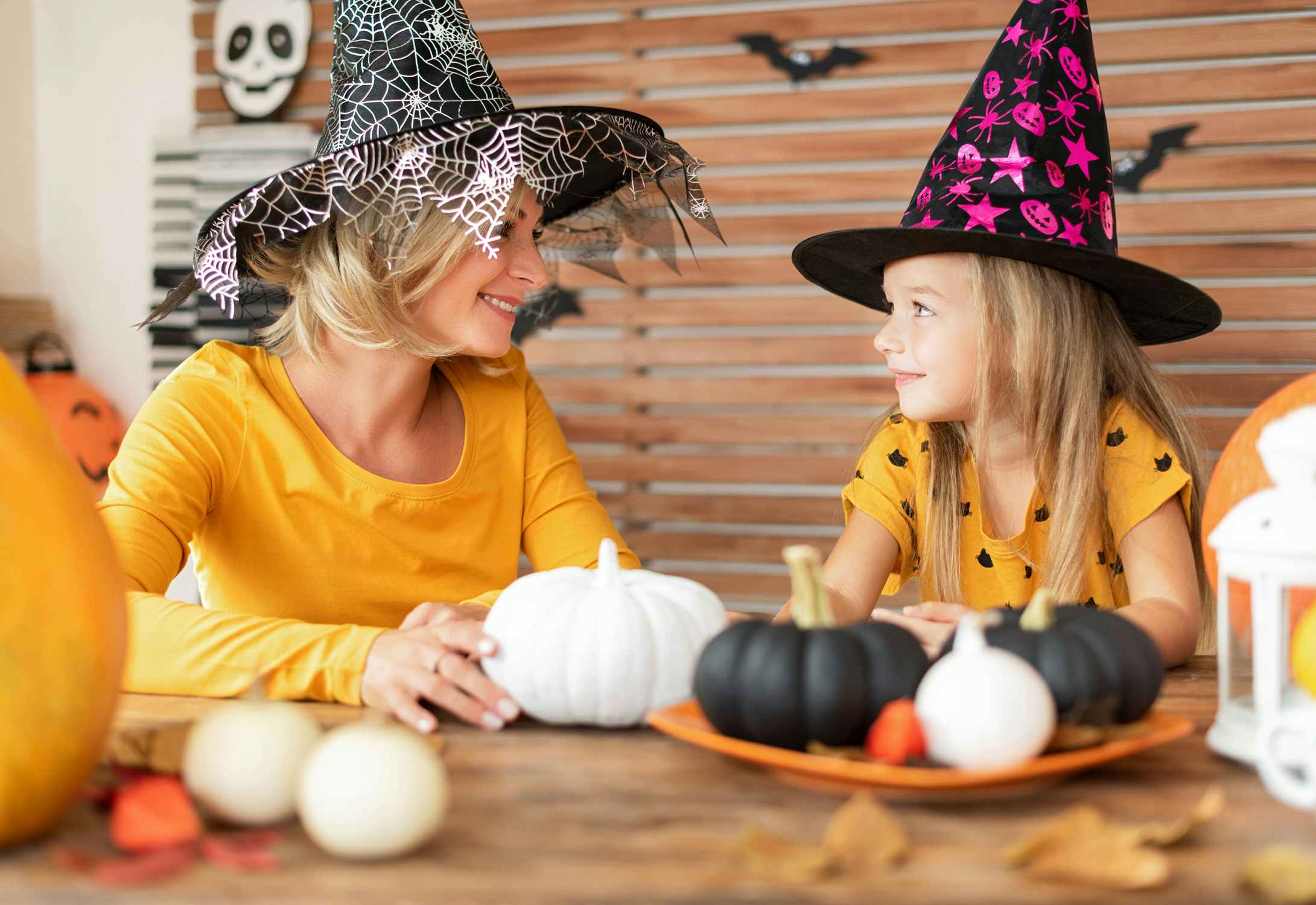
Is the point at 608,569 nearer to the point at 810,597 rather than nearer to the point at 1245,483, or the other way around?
the point at 810,597

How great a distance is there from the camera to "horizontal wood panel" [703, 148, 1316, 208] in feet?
7.89

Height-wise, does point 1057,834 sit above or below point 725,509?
above

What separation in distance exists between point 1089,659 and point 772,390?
2.06m

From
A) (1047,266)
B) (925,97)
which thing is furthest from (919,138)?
(1047,266)

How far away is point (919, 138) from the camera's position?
2635mm

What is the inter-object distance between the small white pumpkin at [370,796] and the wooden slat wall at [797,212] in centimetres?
205

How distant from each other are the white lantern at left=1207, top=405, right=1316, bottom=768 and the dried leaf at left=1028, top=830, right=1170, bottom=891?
6.4 inches

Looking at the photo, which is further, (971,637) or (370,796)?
(971,637)

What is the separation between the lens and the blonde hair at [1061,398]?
5.22 ft

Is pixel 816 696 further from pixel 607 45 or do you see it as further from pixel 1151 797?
pixel 607 45

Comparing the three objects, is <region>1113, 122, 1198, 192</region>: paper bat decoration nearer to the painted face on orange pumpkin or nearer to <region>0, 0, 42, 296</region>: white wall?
the painted face on orange pumpkin

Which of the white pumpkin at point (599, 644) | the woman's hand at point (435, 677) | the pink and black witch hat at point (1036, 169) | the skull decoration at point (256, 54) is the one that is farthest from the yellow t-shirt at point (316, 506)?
the skull decoration at point (256, 54)

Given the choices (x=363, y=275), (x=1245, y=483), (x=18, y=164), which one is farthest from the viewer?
(x=18, y=164)

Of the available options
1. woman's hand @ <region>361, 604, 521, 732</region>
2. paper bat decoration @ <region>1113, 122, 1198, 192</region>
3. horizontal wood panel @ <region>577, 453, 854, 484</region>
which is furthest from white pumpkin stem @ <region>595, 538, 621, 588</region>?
paper bat decoration @ <region>1113, 122, 1198, 192</region>
